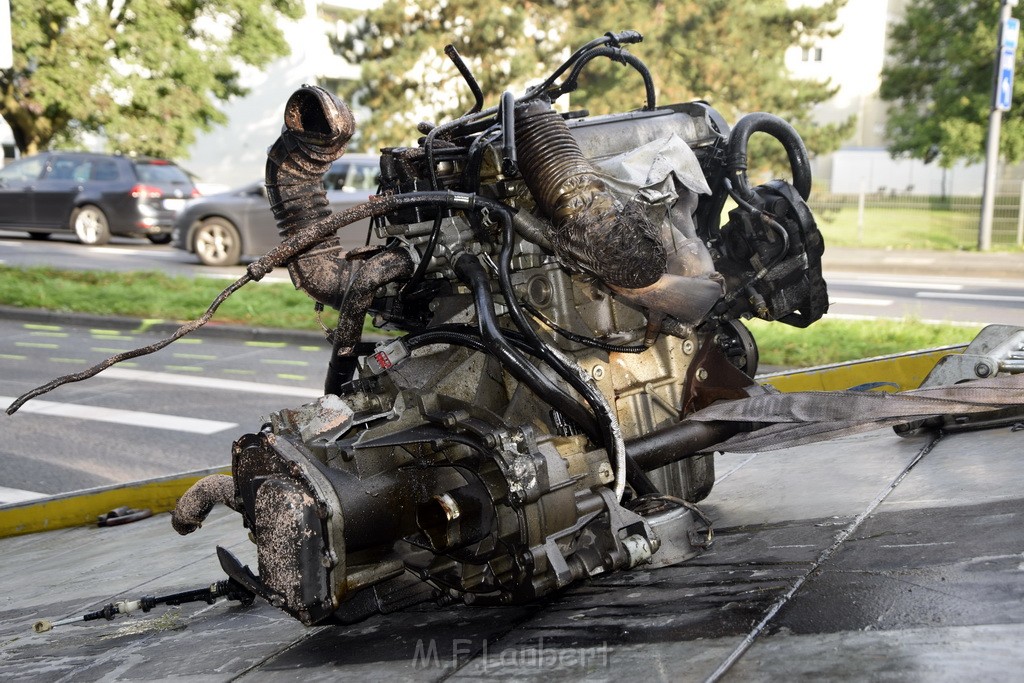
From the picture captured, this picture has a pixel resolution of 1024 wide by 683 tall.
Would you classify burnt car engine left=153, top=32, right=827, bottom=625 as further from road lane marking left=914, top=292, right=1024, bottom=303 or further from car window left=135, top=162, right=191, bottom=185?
car window left=135, top=162, right=191, bottom=185

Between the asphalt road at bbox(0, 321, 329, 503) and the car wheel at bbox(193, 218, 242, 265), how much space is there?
4.81 metres

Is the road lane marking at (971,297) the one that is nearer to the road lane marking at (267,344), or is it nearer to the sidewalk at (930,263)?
the sidewalk at (930,263)

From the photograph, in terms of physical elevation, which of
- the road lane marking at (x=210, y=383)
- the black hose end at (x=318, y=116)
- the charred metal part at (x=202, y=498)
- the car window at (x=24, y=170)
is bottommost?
the road lane marking at (x=210, y=383)

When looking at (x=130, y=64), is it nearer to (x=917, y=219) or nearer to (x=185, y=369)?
(x=185, y=369)

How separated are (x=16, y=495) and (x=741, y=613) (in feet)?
15.5

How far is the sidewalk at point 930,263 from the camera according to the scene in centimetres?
1709

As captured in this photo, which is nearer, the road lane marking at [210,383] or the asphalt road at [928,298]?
the road lane marking at [210,383]

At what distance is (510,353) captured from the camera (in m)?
3.31

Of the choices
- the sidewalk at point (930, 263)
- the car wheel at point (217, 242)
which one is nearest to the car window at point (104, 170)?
the car wheel at point (217, 242)

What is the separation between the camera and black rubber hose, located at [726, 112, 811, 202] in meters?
4.08

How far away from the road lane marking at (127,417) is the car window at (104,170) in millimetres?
11938

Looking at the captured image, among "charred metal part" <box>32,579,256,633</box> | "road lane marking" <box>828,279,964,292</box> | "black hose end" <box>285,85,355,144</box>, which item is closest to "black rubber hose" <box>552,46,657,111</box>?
"black hose end" <box>285,85,355,144</box>

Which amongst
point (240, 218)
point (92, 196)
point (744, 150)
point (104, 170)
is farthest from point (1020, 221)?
point (744, 150)

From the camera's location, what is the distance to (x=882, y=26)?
4550 cm
